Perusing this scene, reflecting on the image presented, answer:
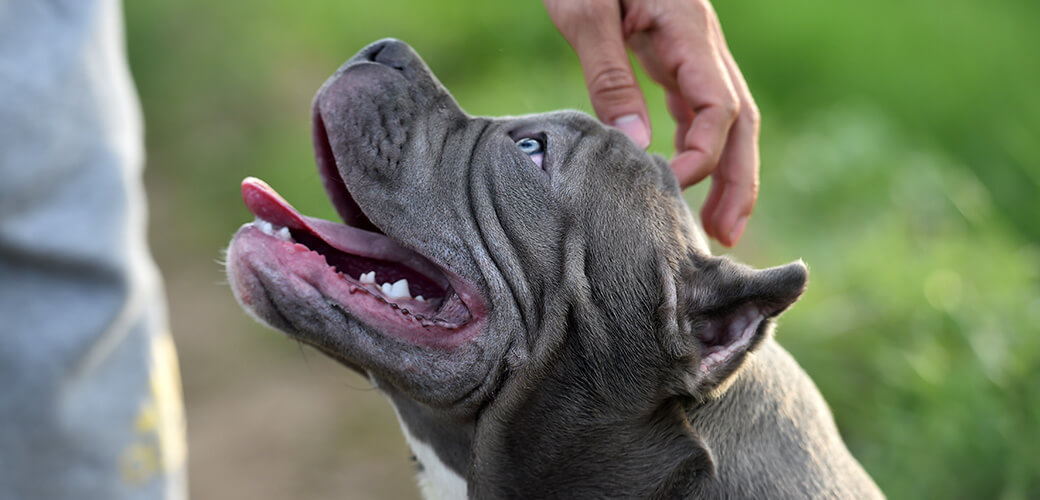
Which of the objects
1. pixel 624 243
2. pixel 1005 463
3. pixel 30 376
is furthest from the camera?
pixel 1005 463

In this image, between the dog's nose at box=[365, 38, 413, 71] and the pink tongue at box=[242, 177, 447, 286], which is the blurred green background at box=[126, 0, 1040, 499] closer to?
the pink tongue at box=[242, 177, 447, 286]

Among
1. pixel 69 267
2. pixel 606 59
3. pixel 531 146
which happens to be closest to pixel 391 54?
pixel 531 146

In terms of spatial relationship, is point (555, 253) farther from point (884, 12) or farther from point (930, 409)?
point (884, 12)

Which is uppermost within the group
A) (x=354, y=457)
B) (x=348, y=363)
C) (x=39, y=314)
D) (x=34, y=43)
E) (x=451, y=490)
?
(x=34, y=43)

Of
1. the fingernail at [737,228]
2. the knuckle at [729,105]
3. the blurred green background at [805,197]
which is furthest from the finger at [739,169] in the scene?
the blurred green background at [805,197]

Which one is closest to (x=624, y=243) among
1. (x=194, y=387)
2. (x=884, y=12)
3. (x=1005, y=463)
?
(x=1005, y=463)

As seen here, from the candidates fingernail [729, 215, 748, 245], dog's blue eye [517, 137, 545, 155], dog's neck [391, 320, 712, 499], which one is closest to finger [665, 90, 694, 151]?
fingernail [729, 215, 748, 245]

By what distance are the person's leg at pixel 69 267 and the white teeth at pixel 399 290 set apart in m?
0.59

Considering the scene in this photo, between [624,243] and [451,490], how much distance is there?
0.81m

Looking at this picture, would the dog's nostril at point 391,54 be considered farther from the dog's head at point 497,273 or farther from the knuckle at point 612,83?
the knuckle at point 612,83

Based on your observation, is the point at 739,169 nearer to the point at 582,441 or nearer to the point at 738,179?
the point at 738,179

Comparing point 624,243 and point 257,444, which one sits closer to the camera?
point 624,243

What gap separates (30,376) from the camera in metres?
2.10

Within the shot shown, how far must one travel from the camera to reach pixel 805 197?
257 inches
